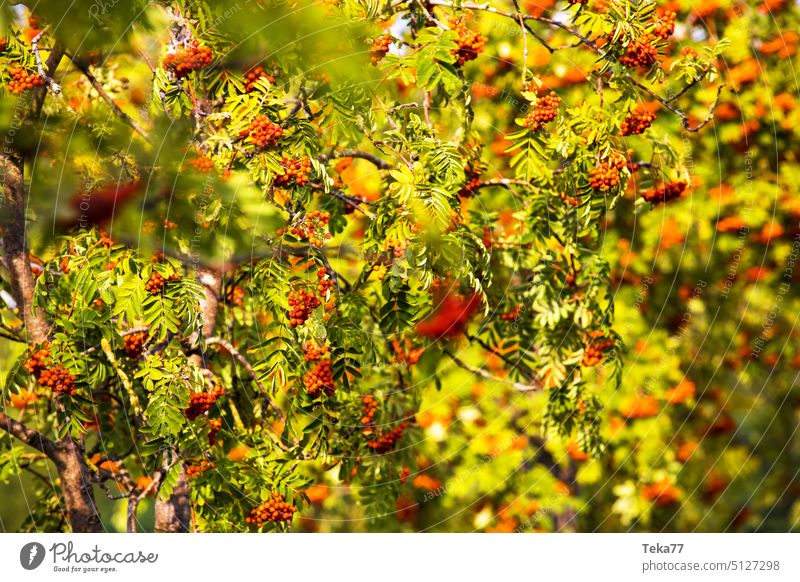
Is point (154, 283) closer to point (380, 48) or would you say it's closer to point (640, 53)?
point (380, 48)

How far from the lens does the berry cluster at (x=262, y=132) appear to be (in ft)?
11.2

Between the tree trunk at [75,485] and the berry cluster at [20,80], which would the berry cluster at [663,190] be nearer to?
the berry cluster at [20,80]

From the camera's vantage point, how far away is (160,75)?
12.0 ft

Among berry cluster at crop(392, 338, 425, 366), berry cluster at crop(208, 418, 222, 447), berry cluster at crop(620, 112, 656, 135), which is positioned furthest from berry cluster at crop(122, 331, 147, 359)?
berry cluster at crop(620, 112, 656, 135)

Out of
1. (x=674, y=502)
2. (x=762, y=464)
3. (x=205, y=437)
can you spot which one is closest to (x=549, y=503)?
(x=674, y=502)

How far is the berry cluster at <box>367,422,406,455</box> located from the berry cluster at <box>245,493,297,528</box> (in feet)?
2.73

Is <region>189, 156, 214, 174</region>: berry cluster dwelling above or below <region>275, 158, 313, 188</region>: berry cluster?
above

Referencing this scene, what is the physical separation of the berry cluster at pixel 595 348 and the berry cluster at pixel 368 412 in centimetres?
115

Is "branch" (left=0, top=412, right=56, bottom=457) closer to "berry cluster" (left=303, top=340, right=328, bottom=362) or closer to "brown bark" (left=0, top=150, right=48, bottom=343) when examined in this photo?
"brown bark" (left=0, top=150, right=48, bottom=343)

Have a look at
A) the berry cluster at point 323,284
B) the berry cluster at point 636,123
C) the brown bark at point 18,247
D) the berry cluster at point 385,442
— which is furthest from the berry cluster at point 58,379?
the berry cluster at point 636,123

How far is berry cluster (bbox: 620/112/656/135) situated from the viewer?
4055 mm

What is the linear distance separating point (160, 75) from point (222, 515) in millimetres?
1925

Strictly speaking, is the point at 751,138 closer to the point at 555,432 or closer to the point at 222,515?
the point at 555,432

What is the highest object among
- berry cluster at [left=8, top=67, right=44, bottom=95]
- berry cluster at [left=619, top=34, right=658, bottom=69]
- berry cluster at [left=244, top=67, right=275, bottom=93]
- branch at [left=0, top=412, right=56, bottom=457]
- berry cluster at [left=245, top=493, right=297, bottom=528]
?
berry cluster at [left=8, top=67, right=44, bottom=95]
